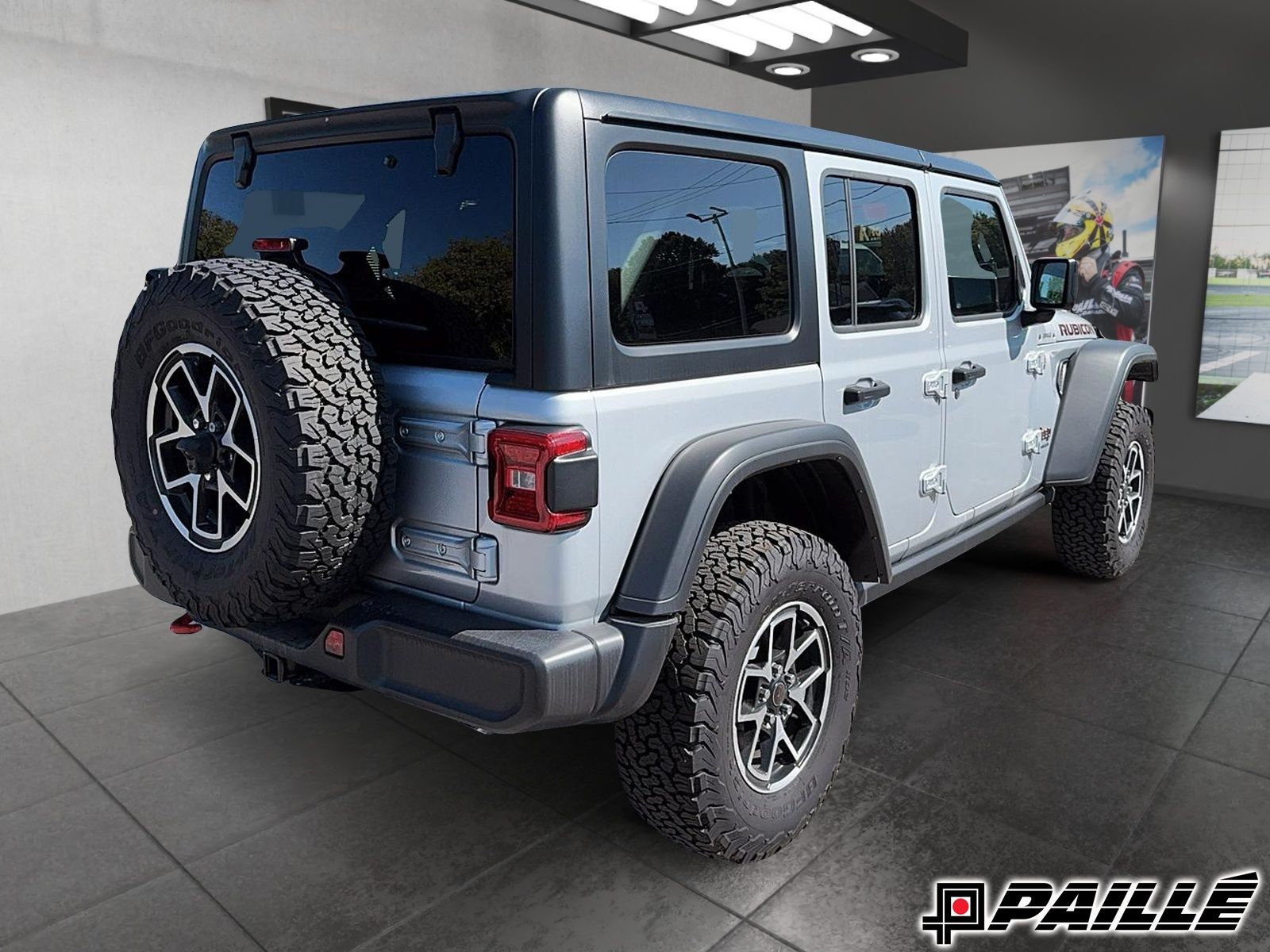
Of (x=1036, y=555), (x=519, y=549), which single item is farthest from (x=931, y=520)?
(x=1036, y=555)

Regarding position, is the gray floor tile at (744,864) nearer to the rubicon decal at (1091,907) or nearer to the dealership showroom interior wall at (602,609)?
the dealership showroom interior wall at (602,609)

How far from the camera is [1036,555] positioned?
4828mm

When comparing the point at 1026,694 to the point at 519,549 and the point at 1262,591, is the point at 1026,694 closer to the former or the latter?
the point at 1262,591

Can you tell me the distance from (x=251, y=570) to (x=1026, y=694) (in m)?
2.48

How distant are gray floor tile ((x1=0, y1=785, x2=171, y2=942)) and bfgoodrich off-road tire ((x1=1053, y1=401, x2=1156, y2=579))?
366 centimetres

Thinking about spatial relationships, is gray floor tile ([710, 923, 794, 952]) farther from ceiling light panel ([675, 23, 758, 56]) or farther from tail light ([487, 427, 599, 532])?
ceiling light panel ([675, 23, 758, 56])

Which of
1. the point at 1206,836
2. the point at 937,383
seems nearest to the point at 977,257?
the point at 937,383

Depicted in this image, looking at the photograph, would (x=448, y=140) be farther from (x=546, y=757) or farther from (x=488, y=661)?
(x=546, y=757)

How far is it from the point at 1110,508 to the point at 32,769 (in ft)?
13.3

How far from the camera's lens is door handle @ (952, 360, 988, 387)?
3.12 metres

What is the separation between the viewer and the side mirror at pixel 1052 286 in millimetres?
3553

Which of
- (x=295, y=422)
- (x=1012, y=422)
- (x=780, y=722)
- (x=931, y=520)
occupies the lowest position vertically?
(x=780, y=722)

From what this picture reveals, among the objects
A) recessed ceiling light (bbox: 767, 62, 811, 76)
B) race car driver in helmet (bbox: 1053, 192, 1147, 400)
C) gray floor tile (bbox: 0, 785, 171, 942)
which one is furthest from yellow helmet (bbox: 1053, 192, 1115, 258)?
gray floor tile (bbox: 0, 785, 171, 942)

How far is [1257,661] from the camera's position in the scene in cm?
351
